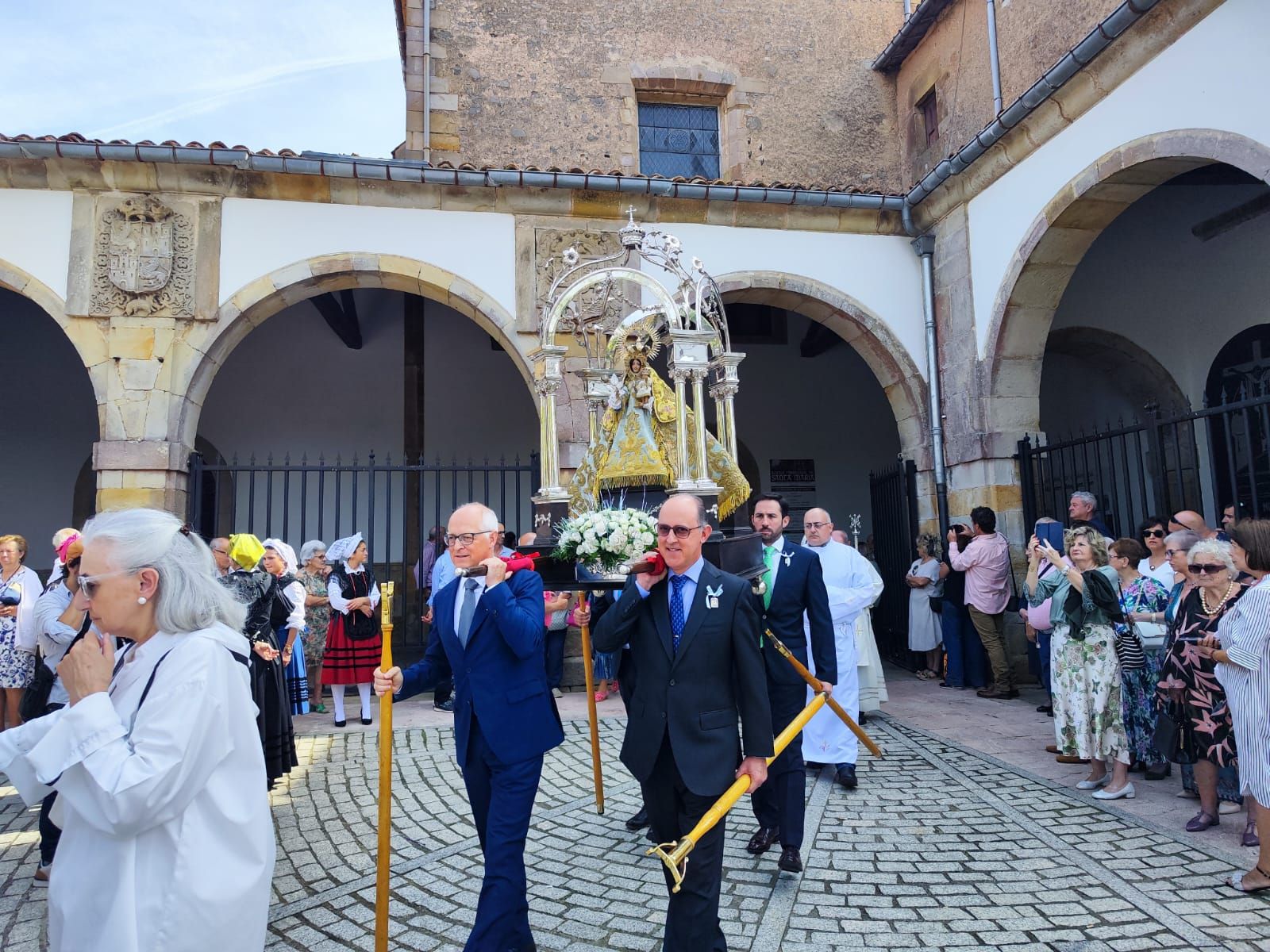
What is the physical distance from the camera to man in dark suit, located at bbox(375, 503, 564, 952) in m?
2.78

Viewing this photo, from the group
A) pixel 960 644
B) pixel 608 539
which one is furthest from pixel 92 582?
pixel 960 644

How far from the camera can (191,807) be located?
70.2 inches

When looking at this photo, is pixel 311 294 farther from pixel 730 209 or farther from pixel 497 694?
pixel 497 694

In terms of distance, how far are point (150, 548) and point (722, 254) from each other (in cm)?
755

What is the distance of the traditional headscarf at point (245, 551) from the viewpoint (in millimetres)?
4496

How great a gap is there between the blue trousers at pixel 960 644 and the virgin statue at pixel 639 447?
352cm

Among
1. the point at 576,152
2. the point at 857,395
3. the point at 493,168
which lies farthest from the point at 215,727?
the point at 857,395

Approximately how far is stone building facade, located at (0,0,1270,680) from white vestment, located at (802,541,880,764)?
3.34 metres

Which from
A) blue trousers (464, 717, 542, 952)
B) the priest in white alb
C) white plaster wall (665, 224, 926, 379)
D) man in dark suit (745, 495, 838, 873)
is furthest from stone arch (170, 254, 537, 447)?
blue trousers (464, 717, 542, 952)

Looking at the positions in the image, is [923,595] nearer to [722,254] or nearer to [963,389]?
[963,389]

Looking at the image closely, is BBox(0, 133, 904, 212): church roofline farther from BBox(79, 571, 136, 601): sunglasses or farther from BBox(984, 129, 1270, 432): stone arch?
BBox(79, 571, 136, 601): sunglasses

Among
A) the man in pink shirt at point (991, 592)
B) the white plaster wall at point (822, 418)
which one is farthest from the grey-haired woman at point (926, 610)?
the white plaster wall at point (822, 418)

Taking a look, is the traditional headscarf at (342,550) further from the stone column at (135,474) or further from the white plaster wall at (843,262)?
the white plaster wall at (843,262)

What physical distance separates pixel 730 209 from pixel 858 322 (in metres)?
1.87
